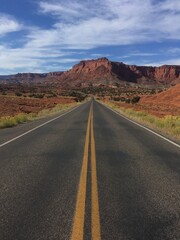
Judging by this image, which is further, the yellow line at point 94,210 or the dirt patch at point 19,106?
the dirt patch at point 19,106

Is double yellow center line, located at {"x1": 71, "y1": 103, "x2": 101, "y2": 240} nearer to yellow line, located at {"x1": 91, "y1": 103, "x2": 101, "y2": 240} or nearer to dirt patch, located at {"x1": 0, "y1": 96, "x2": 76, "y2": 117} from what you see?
yellow line, located at {"x1": 91, "y1": 103, "x2": 101, "y2": 240}

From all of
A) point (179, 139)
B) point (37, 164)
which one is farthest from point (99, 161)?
point (179, 139)

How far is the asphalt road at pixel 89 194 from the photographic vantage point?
16.2 ft

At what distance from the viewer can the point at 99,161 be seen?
33.1 ft

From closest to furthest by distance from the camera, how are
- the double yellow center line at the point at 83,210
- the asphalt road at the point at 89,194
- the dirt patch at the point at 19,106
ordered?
the double yellow center line at the point at 83,210 < the asphalt road at the point at 89,194 < the dirt patch at the point at 19,106

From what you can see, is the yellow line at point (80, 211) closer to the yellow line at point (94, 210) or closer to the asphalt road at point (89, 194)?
the asphalt road at point (89, 194)

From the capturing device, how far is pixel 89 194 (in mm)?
6691

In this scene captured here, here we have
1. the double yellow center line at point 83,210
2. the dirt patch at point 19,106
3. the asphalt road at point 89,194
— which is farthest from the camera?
the dirt patch at point 19,106

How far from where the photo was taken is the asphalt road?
494 centimetres

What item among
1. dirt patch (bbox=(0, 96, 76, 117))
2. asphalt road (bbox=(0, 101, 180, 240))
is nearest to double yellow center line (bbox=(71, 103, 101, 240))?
asphalt road (bbox=(0, 101, 180, 240))

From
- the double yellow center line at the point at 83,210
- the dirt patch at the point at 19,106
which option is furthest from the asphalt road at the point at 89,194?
the dirt patch at the point at 19,106

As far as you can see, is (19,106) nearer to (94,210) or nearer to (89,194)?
(89,194)

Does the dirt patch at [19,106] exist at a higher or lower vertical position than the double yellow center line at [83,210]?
lower

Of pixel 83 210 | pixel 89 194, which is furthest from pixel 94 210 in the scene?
pixel 89 194
